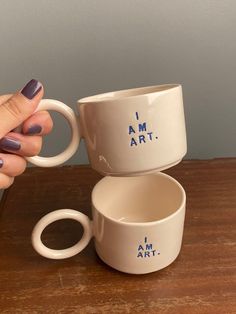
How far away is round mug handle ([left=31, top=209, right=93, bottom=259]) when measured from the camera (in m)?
0.40

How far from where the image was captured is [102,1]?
57cm

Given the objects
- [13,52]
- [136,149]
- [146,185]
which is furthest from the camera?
[13,52]

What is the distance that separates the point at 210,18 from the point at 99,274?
0.42m

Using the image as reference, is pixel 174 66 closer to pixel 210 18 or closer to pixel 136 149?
pixel 210 18

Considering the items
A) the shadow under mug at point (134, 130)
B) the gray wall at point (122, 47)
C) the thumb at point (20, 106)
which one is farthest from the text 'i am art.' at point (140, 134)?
the gray wall at point (122, 47)

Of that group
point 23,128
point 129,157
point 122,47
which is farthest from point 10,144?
point 122,47

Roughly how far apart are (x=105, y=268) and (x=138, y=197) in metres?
0.13

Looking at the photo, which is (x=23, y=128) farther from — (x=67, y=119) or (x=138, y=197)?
(x=138, y=197)

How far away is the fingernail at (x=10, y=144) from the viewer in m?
0.38

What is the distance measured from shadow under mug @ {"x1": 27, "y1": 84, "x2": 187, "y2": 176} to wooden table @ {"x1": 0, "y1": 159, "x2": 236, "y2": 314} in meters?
0.12

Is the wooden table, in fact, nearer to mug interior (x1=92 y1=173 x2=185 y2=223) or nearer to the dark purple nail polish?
mug interior (x1=92 y1=173 x2=185 y2=223)

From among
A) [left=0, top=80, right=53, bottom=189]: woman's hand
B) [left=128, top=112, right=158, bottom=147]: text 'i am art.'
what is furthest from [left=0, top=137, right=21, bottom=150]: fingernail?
[left=128, top=112, right=158, bottom=147]: text 'i am art.'

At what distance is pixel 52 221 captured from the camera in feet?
1.33

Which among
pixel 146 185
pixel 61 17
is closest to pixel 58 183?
pixel 146 185
